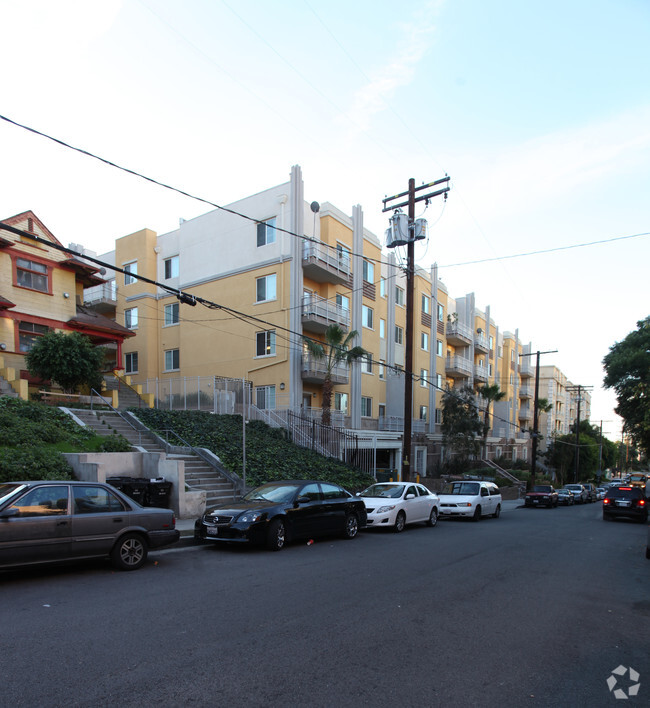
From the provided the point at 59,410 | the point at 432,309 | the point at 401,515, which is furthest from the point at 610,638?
the point at 432,309

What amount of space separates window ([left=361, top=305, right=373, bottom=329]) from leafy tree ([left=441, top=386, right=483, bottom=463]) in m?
6.49

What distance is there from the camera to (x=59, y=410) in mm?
17094

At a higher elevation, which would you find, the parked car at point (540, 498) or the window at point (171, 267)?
the window at point (171, 267)

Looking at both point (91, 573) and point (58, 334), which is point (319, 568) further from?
point (58, 334)

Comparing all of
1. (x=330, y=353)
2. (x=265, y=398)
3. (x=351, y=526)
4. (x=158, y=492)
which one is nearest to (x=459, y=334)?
(x=330, y=353)

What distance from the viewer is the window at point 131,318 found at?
3400 cm

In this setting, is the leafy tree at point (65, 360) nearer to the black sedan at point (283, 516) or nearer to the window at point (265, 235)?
the window at point (265, 235)

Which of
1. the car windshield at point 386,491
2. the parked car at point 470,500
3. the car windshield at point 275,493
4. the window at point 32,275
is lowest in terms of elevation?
the parked car at point 470,500

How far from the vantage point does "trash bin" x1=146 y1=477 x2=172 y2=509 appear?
43.0ft

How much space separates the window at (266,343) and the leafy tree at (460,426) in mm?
12088

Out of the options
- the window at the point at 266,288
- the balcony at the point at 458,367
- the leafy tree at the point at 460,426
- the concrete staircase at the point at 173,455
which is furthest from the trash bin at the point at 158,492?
the balcony at the point at 458,367

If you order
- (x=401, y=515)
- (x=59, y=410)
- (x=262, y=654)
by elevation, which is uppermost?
(x=59, y=410)

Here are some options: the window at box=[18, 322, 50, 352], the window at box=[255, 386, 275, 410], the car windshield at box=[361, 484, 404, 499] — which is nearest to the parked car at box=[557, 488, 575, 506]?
the window at box=[255, 386, 275, 410]

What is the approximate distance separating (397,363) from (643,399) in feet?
48.0
